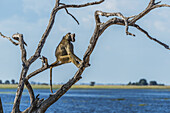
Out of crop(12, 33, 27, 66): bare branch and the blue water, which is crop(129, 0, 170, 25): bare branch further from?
the blue water

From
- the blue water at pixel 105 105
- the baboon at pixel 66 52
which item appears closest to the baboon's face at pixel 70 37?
the baboon at pixel 66 52

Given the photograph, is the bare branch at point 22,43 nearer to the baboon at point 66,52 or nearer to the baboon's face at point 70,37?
the baboon at point 66,52

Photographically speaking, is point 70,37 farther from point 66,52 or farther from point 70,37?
point 66,52

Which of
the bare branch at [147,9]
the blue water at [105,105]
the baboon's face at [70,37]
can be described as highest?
the bare branch at [147,9]

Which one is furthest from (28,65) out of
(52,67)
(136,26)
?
(136,26)

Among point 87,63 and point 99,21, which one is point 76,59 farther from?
point 99,21

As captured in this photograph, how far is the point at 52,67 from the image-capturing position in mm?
7137

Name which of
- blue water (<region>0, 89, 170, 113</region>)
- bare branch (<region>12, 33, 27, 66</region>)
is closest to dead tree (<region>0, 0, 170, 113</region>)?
bare branch (<region>12, 33, 27, 66</region>)

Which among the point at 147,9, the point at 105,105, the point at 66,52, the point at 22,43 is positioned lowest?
the point at 105,105

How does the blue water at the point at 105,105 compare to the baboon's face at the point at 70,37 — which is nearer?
the baboon's face at the point at 70,37

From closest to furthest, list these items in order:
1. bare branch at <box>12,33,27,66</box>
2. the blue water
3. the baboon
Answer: the baboon
bare branch at <box>12,33,27,66</box>
the blue water

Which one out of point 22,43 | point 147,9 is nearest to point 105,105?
point 22,43

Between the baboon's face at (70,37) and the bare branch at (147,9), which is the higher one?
the bare branch at (147,9)

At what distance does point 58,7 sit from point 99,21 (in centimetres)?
90
